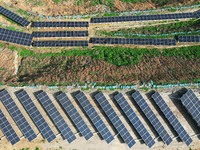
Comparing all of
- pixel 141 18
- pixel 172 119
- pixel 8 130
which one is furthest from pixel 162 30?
pixel 8 130

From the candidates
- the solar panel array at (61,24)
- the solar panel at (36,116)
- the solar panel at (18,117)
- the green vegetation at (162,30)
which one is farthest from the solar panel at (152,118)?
the solar panel array at (61,24)

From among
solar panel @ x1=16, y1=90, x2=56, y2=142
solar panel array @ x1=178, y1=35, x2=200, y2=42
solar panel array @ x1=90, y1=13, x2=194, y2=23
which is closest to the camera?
solar panel @ x1=16, y1=90, x2=56, y2=142

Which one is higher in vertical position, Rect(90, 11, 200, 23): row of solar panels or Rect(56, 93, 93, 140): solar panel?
Rect(90, 11, 200, 23): row of solar panels

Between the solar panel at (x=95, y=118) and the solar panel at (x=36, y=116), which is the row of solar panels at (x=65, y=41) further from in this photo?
the solar panel at (x=95, y=118)

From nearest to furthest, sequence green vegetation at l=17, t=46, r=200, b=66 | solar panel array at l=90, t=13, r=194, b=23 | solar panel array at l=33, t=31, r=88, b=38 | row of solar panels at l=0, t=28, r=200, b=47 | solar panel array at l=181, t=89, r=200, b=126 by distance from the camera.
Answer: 1. solar panel array at l=181, t=89, r=200, b=126
2. green vegetation at l=17, t=46, r=200, b=66
3. row of solar panels at l=0, t=28, r=200, b=47
4. solar panel array at l=33, t=31, r=88, b=38
5. solar panel array at l=90, t=13, r=194, b=23

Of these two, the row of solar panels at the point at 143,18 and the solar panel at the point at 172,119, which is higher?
the row of solar panels at the point at 143,18

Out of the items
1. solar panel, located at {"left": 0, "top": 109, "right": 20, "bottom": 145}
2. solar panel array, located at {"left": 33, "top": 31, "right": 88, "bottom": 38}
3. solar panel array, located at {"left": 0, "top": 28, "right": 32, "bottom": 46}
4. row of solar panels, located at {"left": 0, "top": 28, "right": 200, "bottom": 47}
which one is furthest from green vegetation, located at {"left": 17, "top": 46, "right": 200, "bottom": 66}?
solar panel, located at {"left": 0, "top": 109, "right": 20, "bottom": 145}

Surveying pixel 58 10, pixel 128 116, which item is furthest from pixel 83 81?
pixel 58 10

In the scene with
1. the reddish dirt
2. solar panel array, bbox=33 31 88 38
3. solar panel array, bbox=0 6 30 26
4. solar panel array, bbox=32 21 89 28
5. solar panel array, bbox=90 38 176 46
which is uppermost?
solar panel array, bbox=0 6 30 26

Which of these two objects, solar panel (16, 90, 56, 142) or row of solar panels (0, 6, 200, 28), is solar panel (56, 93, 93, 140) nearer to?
solar panel (16, 90, 56, 142)
